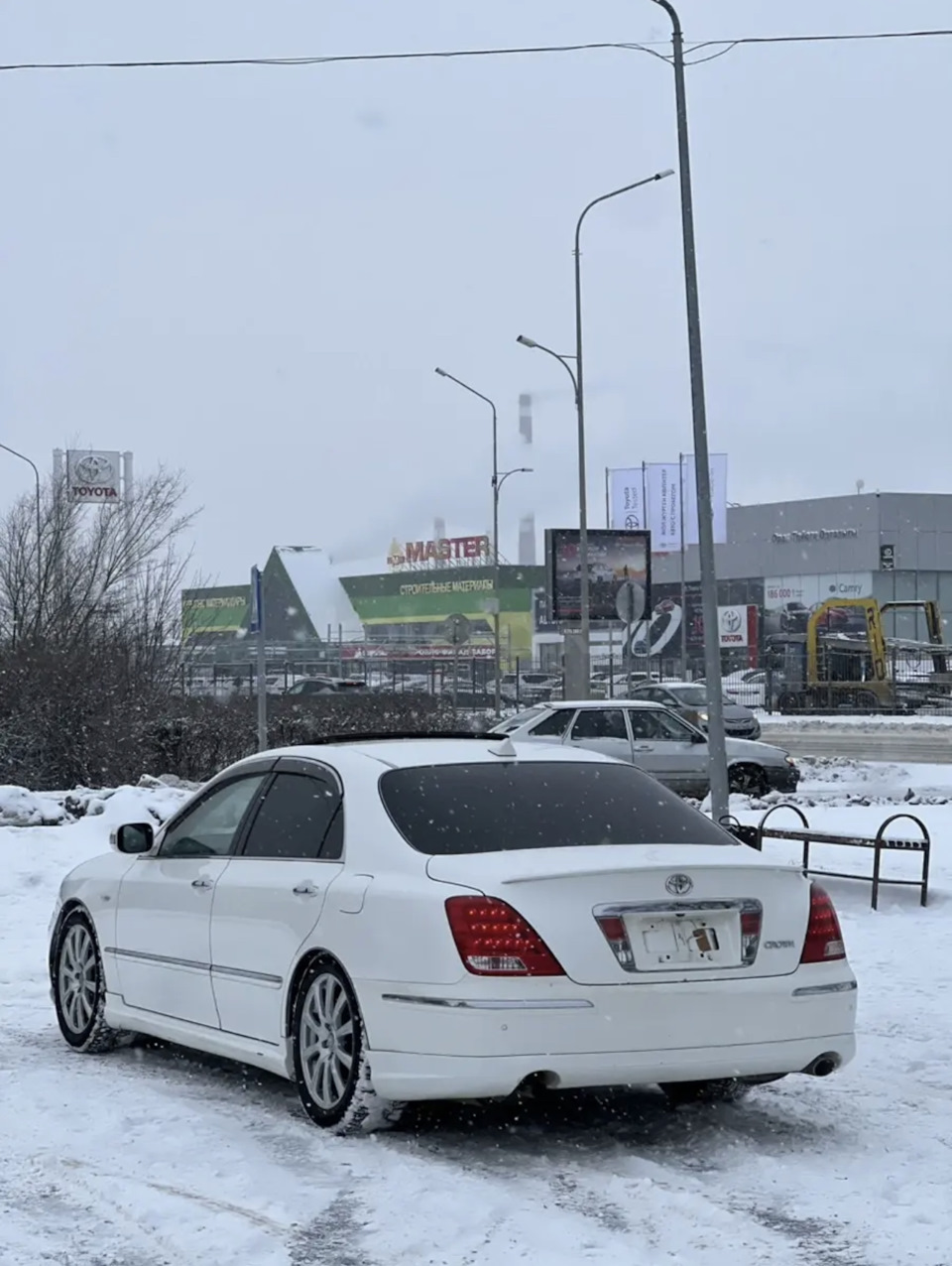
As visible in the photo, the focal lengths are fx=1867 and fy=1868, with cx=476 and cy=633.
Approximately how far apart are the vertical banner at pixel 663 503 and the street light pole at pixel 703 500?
47297 millimetres

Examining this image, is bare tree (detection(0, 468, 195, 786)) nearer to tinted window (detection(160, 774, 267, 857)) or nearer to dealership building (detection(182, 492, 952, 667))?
tinted window (detection(160, 774, 267, 857))

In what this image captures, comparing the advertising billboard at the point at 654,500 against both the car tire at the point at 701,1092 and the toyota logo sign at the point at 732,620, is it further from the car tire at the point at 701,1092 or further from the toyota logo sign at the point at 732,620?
the car tire at the point at 701,1092

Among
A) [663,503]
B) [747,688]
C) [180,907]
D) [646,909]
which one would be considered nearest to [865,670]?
[747,688]

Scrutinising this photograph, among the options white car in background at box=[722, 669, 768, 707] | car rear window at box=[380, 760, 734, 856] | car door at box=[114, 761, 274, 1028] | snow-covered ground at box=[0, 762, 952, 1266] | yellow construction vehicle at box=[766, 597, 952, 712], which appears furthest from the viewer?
white car in background at box=[722, 669, 768, 707]

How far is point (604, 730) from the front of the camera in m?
24.1

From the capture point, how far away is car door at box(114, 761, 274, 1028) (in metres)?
7.79

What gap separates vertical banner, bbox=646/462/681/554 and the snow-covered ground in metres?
56.9

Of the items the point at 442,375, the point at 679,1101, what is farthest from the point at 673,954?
the point at 442,375

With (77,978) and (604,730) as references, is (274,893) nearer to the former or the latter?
(77,978)

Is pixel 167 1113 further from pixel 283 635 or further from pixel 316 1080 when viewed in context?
pixel 283 635

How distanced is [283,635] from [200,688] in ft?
215

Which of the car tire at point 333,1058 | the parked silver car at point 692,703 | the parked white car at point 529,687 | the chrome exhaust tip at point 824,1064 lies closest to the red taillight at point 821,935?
the chrome exhaust tip at point 824,1064

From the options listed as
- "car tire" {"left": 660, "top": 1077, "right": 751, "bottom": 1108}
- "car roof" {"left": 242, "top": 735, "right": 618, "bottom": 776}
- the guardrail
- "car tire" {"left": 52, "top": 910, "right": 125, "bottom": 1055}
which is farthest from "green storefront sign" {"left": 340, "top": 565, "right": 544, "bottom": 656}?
"car tire" {"left": 660, "top": 1077, "right": 751, "bottom": 1108}

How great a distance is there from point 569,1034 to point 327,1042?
105 cm
